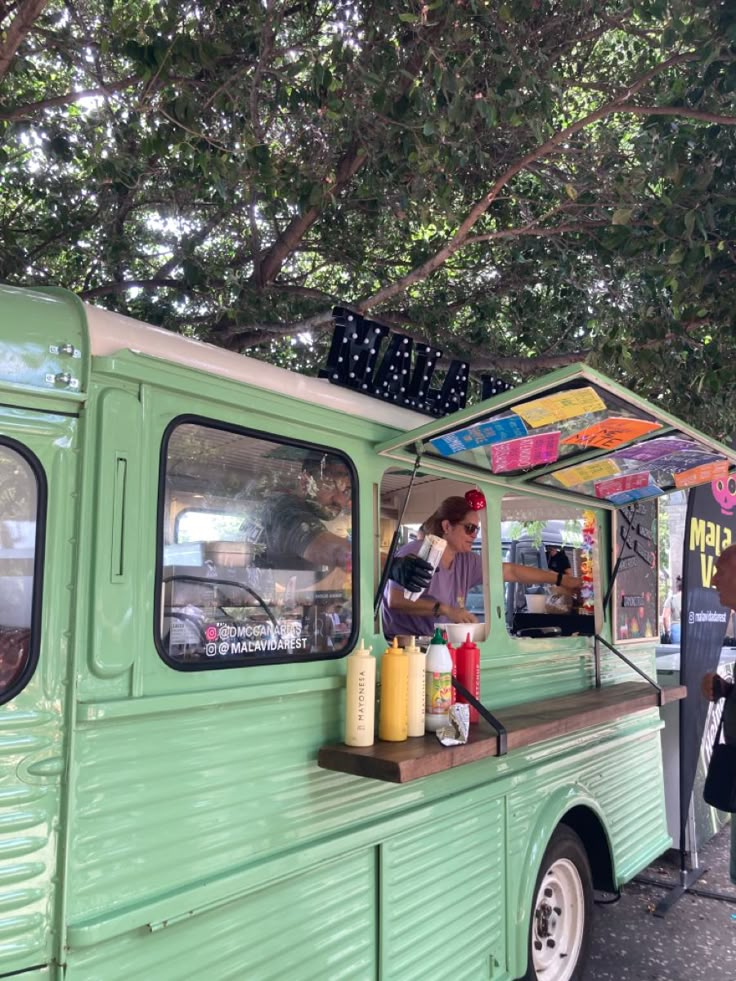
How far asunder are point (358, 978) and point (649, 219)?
13.3 feet

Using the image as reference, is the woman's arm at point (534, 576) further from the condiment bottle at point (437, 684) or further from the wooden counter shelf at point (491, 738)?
the condiment bottle at point (437, 684)

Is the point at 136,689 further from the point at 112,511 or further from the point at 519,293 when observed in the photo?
the point at 519,293

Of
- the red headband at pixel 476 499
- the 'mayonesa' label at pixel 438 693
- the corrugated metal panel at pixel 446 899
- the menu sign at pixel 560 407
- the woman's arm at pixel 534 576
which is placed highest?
the menu sign at pixel 560 407

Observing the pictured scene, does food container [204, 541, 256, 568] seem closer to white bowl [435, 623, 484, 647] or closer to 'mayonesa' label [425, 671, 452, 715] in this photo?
'mayonesa' label [425, 671, 452, 715]

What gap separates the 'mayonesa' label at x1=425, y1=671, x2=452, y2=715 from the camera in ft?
8.79

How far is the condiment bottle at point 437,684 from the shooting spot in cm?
267

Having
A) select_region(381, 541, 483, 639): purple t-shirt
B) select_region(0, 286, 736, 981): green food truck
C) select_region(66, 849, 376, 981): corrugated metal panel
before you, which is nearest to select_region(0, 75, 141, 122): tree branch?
select_region(0, 286, 736, 981): green food truck

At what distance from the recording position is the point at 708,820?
5.70 meters

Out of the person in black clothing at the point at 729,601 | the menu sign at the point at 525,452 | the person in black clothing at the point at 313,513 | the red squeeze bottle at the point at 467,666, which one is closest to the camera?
the person in black clothing at the point at 313,513

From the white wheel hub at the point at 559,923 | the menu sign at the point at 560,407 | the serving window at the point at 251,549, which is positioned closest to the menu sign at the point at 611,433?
the menu sign at the point at 560,407

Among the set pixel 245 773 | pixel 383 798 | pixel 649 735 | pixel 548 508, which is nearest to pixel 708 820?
pixel 649 735

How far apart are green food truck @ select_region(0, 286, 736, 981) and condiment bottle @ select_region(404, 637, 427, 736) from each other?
0.37 feet

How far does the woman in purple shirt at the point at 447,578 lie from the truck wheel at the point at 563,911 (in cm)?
116

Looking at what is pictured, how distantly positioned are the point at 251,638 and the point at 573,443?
1.69m
